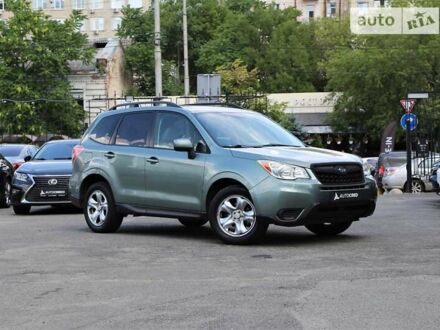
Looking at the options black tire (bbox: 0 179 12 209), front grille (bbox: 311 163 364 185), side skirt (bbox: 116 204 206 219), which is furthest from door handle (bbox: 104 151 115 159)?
black tire (bbox: 0 179 12 209)

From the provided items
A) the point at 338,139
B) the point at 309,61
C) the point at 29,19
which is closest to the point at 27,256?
the point at 29,19

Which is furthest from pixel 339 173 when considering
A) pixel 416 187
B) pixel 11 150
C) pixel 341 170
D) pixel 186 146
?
pixel 11 150

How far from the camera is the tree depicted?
38312 millimetres

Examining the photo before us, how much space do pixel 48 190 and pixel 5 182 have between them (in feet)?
9.58

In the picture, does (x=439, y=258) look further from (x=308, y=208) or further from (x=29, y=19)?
(x=29, y=19)

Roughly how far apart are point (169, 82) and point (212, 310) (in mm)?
47076

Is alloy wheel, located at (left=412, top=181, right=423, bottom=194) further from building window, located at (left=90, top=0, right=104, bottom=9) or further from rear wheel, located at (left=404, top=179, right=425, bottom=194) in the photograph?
building window, located at (left=90, top=0, right=104, bottom=9)

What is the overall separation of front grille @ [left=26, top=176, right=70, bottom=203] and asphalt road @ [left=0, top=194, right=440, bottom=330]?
392cm

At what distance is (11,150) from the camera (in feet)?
72.6

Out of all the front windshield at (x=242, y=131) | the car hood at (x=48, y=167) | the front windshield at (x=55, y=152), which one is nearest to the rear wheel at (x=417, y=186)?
the front windshield at (x=55, y=152)

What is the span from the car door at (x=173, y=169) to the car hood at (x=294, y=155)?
680 millimetres

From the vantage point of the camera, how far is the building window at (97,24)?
89.8m

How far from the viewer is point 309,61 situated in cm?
5828

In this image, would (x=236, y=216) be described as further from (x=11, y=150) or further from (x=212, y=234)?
(x=11, y=150)
